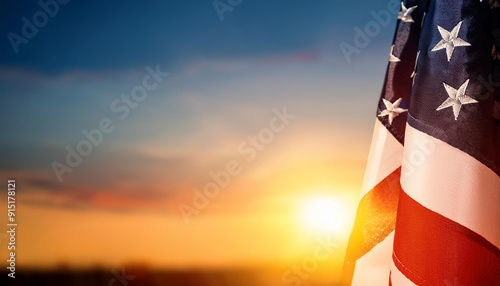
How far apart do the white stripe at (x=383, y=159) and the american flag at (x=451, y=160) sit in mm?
136

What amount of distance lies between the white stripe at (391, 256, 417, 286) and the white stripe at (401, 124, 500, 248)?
6.7 inches

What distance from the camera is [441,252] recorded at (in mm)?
848

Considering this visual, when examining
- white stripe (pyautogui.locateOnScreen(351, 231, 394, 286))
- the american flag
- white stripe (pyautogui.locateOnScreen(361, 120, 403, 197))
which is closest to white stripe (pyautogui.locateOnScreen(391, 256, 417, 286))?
the american flag

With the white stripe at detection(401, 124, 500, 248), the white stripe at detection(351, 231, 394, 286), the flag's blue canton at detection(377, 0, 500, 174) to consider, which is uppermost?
the flag's blue canton at detection(377, 0, 500, 174)

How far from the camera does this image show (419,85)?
948 mm

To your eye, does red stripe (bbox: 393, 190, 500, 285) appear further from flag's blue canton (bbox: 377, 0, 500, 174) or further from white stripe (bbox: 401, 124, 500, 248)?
flag's blue canton (bbox: 377, 0, 500, 174)

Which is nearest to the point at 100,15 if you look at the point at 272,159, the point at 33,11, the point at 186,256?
the point at 33,11

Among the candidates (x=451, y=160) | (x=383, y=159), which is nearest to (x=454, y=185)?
(x=451, y=160)

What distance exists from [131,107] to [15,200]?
67 centimetres

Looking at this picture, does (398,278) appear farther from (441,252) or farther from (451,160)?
(451,160)

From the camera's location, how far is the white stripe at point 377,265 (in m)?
1.03

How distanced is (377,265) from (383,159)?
0.30 metres

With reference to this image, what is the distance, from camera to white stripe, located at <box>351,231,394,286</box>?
103 cm

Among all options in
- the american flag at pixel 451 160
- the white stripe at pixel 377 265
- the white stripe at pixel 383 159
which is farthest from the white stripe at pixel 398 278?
the white stripe at pixel 383 159
